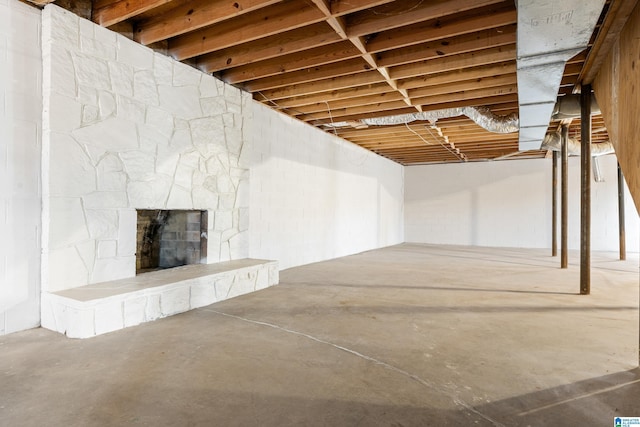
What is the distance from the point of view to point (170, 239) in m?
4.23

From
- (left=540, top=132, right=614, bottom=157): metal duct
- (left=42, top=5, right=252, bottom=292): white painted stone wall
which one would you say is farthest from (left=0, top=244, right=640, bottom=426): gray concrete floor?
(left=540, top=132, right=614, bottom=157): metal duct

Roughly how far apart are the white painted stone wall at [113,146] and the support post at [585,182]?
13.3 feet

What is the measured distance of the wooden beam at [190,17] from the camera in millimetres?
2832

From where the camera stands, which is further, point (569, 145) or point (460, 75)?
point (569, 145)

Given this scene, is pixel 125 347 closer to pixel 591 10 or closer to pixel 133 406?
pixel 133 406

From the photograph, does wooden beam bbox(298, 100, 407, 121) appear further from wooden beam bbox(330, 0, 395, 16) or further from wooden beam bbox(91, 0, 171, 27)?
wooden beam bbox(91, 0, 171, 27)

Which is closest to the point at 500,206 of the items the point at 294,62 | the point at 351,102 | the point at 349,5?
the point at 351,102

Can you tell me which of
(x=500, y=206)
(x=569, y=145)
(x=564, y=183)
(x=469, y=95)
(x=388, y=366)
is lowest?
(x=388, y=366)

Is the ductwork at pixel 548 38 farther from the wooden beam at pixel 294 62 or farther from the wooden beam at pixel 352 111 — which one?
Answer: the wooden beam at pixel 352 111

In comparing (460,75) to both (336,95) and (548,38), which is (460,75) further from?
(548,38)

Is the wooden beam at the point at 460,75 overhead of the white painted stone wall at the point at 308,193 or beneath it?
overhead

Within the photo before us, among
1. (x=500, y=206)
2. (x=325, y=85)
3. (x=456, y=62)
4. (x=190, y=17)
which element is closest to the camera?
(x=190, y=17)

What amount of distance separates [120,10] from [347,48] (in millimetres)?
2005

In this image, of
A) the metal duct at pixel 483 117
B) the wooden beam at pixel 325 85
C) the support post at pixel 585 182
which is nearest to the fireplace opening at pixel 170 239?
the wooden beam at pixel 325 85
